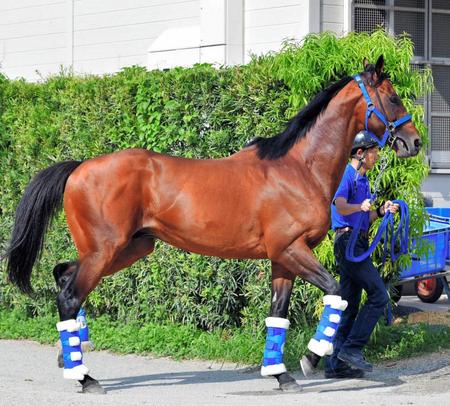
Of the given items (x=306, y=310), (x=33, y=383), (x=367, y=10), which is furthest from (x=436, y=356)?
(x=367, y=10)

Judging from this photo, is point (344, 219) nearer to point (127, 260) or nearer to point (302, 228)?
point (302, 228)

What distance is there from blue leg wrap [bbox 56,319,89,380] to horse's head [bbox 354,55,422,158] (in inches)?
110

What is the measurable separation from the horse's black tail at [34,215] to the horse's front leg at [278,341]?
6.31 ft

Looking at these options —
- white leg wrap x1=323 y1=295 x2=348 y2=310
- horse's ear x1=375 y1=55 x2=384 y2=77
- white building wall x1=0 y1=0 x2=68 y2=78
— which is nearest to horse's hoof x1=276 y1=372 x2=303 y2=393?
white leg wrap x1=323 y1=295 x2=348 y2=310

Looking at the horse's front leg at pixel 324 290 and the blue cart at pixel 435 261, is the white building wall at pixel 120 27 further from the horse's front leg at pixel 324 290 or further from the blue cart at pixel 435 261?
the horse's front leg at pixel 324 290

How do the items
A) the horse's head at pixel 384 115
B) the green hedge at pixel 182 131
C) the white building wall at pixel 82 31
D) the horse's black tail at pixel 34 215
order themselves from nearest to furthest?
the horse's head at pixel 384 115 < the horse's black tail at pixel 34 215 < the green hedge at pixel 182 131 < the white building wall at pixel 82 31

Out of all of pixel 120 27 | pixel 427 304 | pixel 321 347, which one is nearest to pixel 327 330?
pixel 321 347

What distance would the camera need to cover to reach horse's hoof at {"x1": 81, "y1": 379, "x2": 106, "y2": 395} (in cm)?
830

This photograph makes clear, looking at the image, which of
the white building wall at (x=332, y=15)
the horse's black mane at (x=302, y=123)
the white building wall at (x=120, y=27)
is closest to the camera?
the horse's black mane at (x=302, y=123)

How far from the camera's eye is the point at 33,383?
→ 349 inches

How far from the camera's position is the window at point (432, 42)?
14.7m

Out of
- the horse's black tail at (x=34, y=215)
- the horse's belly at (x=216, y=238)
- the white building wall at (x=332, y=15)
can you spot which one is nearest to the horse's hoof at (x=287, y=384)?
the horse's belly at (x=216, y=238)

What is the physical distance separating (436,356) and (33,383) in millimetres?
3633

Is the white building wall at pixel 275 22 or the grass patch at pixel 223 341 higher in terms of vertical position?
the white building wall at pixel 275 22
